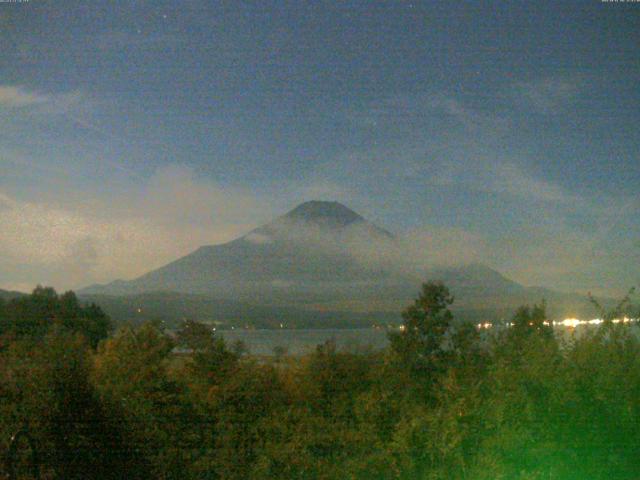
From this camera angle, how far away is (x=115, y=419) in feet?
29.5

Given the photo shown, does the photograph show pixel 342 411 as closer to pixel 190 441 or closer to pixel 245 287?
pixel 190 441

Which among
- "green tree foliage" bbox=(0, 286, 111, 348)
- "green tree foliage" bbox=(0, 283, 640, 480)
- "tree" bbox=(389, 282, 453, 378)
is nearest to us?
"green tree foliage" bbox=(0, 283, 640, 480)

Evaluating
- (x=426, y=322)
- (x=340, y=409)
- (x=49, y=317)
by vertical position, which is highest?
(x=49, y=317)

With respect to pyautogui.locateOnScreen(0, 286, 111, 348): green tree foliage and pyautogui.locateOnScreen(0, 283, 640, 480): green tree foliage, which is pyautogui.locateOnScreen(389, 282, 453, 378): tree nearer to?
pyautogui.locateOnScreen(0, 283, 640, 480): green tree foliage

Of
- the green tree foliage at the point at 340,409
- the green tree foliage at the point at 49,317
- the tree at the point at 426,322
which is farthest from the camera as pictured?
the tree at the point at 426,322

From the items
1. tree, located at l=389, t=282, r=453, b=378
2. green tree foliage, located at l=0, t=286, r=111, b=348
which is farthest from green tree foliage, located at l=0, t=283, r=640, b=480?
tree, located at l=389, t=282, r=453, b=378

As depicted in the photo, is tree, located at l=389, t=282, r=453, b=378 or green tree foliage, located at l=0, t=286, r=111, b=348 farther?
tree, located at l=389, t=282, r=453, b=378

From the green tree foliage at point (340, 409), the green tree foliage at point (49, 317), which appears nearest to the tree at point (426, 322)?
the green tree foliage at point (340, 409)

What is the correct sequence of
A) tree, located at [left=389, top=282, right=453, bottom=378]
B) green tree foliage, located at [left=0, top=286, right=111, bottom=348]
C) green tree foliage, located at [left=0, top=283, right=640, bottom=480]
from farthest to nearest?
tree, located at [left=389, top=282, right=453, bottom=378] → green tree foliage, located at [left=0, top=286, right=111, bottom=348] → green tree foliage, located at [left=0, top=283, right=640, bottom=480]

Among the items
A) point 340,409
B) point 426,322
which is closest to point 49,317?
point 426,322

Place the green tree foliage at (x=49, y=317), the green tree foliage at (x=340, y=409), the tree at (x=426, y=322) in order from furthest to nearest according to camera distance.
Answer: the tree at (x=426, y=322)
the green tree foliage at (x=49, y=317)
the green tree foliage at (x=340, y=409)

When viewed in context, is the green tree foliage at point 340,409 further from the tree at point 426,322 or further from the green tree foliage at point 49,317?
the tree at point 426,322

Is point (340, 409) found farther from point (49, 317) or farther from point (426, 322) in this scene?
point (49, 317)

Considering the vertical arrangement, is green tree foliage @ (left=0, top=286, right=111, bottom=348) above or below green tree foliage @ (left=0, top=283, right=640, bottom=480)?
above
